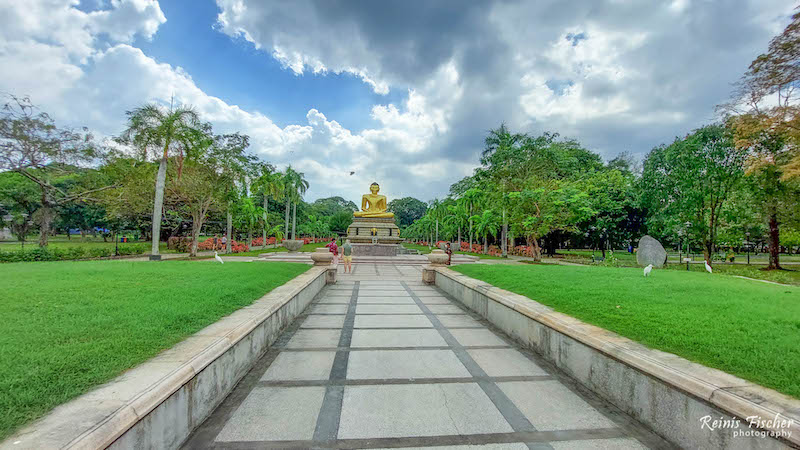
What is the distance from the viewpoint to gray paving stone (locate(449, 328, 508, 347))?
191 inches

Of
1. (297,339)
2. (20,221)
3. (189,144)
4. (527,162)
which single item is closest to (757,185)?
(527,162)

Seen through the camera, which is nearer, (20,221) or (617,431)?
(617,431)

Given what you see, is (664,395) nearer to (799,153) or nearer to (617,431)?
(617,431)

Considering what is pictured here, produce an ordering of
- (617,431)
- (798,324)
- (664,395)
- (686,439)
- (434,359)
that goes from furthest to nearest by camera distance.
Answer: (434,359)
(798,324)
(617,431)
(664,395)
(686,439)

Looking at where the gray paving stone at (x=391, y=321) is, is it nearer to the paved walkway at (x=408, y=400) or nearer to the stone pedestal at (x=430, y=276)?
the paved walkway at (x=408, y=400)

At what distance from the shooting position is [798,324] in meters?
3.23

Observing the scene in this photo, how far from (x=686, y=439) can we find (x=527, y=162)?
1866 centimetres

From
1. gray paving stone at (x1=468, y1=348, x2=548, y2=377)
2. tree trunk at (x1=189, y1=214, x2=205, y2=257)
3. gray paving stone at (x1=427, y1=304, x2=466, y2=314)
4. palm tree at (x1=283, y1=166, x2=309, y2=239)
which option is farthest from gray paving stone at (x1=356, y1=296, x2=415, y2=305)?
palm tree at (x1=283, y1=166, x2=309, y2=239)

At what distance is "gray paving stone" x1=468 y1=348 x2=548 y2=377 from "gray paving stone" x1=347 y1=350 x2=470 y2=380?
28 centimetres

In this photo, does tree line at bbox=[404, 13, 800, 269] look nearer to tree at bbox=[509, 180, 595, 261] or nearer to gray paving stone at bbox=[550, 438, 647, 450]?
tree at bbox=[509, 180, 595, 261]

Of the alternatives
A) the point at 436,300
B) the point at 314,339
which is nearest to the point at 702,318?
the point at 314,339

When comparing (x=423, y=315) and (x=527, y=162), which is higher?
(x=527, y=162)

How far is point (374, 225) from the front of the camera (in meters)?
25.4

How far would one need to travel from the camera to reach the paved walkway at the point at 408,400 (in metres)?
2.52
